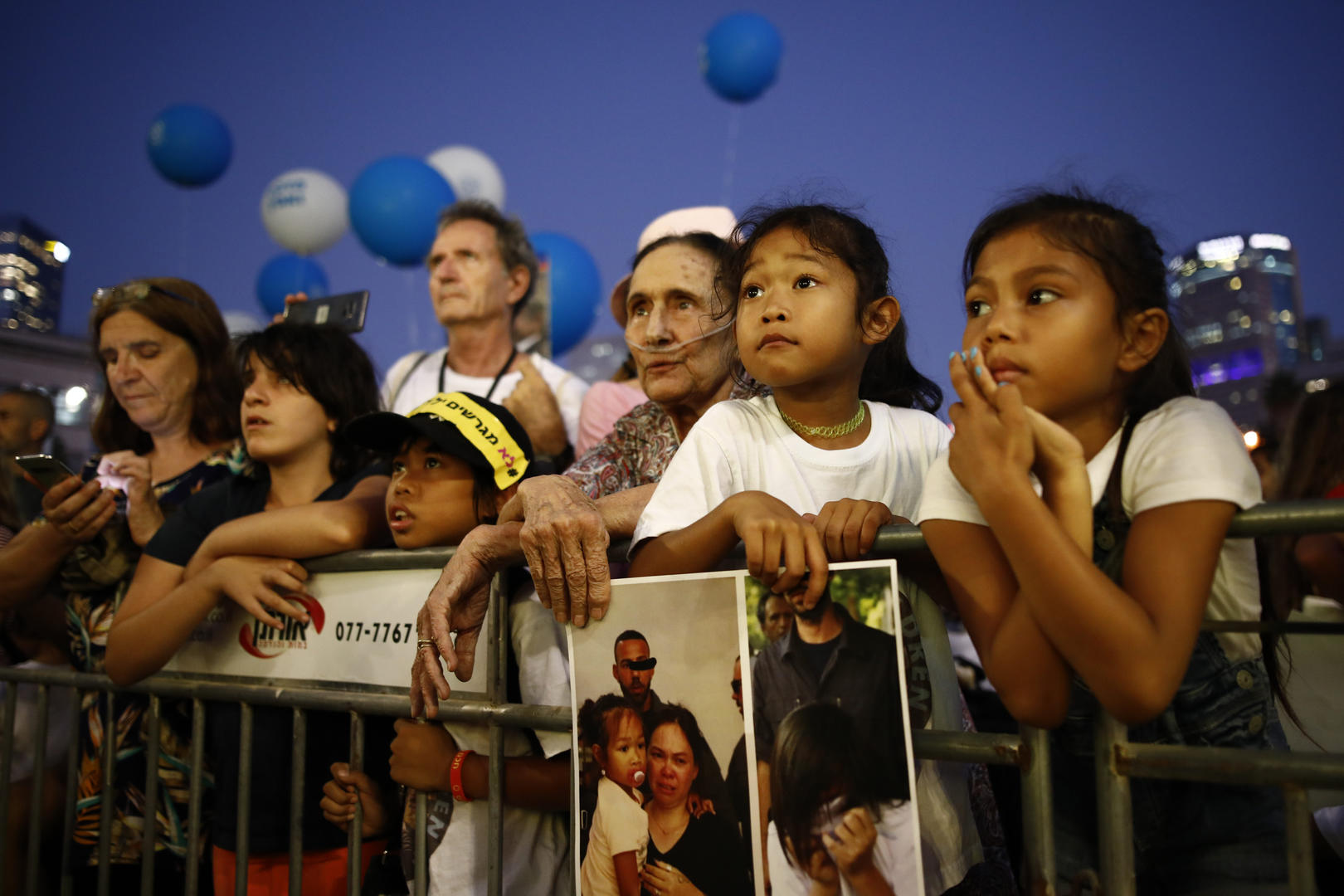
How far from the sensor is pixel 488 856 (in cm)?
156

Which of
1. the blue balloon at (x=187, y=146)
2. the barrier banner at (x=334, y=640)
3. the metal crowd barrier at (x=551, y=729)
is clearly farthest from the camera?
the blue balloon at (x=187, y=146)

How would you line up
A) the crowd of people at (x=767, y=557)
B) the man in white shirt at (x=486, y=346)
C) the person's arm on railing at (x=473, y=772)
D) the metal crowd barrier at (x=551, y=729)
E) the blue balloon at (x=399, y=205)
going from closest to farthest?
the metal crowd barrier at (x=551, y=729) → the crowd of people at (x=767, y=557) → the person's arm on railing at (x=473, y=772) → the man in white shirt at (x=486, y=346) → the blue balloon at (x=399, y=205)

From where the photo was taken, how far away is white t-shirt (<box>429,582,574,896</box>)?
1687 mm

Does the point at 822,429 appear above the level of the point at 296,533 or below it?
above

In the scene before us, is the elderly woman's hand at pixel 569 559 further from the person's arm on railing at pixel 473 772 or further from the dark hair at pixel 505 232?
the dark hair at pixel 505 232

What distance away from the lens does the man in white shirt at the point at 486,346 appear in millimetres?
3576

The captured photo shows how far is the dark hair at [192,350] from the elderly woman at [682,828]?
224cm

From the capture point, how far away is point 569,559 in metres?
1.40

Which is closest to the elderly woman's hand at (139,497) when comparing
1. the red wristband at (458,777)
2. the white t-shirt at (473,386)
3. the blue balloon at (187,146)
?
the white t-shirt at (473,386)

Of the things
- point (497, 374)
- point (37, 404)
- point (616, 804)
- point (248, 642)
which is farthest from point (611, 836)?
point (37, 404)

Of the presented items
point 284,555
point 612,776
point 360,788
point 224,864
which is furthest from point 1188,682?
point 224,864

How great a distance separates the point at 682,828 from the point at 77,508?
6.69 feet

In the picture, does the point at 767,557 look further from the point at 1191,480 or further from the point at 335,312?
the point at 335,312

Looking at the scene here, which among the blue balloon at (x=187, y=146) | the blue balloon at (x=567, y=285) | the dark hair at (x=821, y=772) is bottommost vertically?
the dark hair at (x=821, y=772)
